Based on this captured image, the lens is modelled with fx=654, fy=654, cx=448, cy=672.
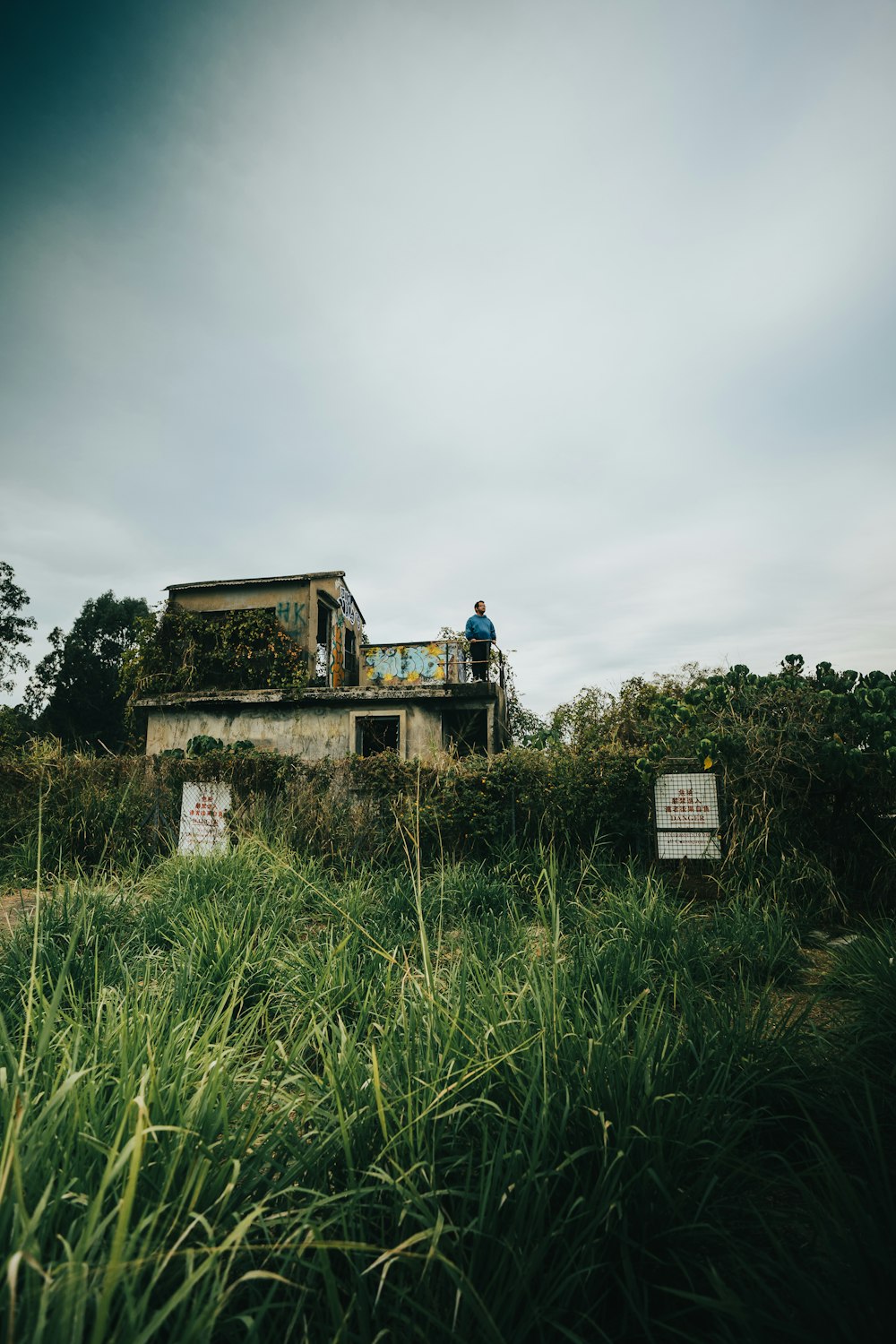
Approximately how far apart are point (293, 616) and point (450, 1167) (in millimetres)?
16706

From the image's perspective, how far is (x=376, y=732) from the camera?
15891 millimetres

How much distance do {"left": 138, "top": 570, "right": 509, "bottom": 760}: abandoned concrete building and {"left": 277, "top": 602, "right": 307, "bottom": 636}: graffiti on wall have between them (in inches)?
1.0

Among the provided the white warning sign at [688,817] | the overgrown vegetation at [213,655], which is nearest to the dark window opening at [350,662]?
the overgrown vegetation at [213,655]

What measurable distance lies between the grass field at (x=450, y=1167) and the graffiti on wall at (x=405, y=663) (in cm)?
1383

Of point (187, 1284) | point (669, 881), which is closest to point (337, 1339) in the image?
point (187, 1284)

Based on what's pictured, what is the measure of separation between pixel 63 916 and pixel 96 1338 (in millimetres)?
3729

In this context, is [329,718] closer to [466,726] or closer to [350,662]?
[466,726]

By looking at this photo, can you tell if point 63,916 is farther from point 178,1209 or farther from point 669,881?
point 669,881

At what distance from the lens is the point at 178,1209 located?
1279mm

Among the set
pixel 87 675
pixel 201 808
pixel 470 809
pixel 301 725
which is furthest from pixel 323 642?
pixel 87 675

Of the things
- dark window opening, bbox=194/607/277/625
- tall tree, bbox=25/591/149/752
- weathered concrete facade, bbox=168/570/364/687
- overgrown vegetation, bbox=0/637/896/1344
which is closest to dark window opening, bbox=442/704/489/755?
weathered concrete facade, bbox=168/570/364/687

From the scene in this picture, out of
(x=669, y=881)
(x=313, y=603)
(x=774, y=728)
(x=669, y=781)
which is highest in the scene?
(x=313, y=603)

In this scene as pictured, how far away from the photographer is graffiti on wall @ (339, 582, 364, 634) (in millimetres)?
18712

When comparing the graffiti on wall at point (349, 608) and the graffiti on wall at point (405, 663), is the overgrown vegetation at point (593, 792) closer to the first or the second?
the graffiti on wall at point (405, 663)
